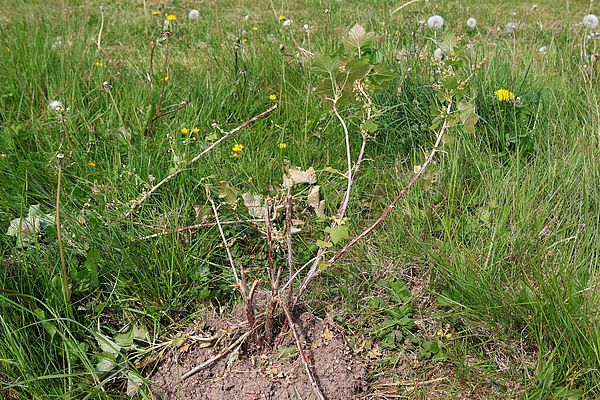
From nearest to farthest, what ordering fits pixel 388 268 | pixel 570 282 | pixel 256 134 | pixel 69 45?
pixel 570 282 < pixel 388 268 < pixel 256 134 < pixel 69 45

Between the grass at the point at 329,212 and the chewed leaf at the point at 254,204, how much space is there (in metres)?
0.19

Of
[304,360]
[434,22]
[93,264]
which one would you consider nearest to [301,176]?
[304,360]

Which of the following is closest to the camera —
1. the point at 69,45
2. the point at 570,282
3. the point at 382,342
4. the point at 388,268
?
the point at 570,282

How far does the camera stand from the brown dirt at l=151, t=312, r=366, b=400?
1.46m

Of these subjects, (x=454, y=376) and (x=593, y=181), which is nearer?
(x=454, y=376)

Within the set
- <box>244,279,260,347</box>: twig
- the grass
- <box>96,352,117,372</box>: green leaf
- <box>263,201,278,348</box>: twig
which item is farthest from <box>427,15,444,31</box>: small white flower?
<box>96,352,117,372</box>: green leaf

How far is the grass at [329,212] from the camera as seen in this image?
148 cm

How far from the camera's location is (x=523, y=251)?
66.8 inches

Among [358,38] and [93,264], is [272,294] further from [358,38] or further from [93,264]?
[358,38]

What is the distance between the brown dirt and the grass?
0.22 ft

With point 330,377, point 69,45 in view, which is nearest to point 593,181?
point 330,377

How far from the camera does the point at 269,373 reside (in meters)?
1.50

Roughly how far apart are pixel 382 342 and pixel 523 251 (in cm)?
49

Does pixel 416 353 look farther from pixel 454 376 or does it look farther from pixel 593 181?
pixel 593 181
